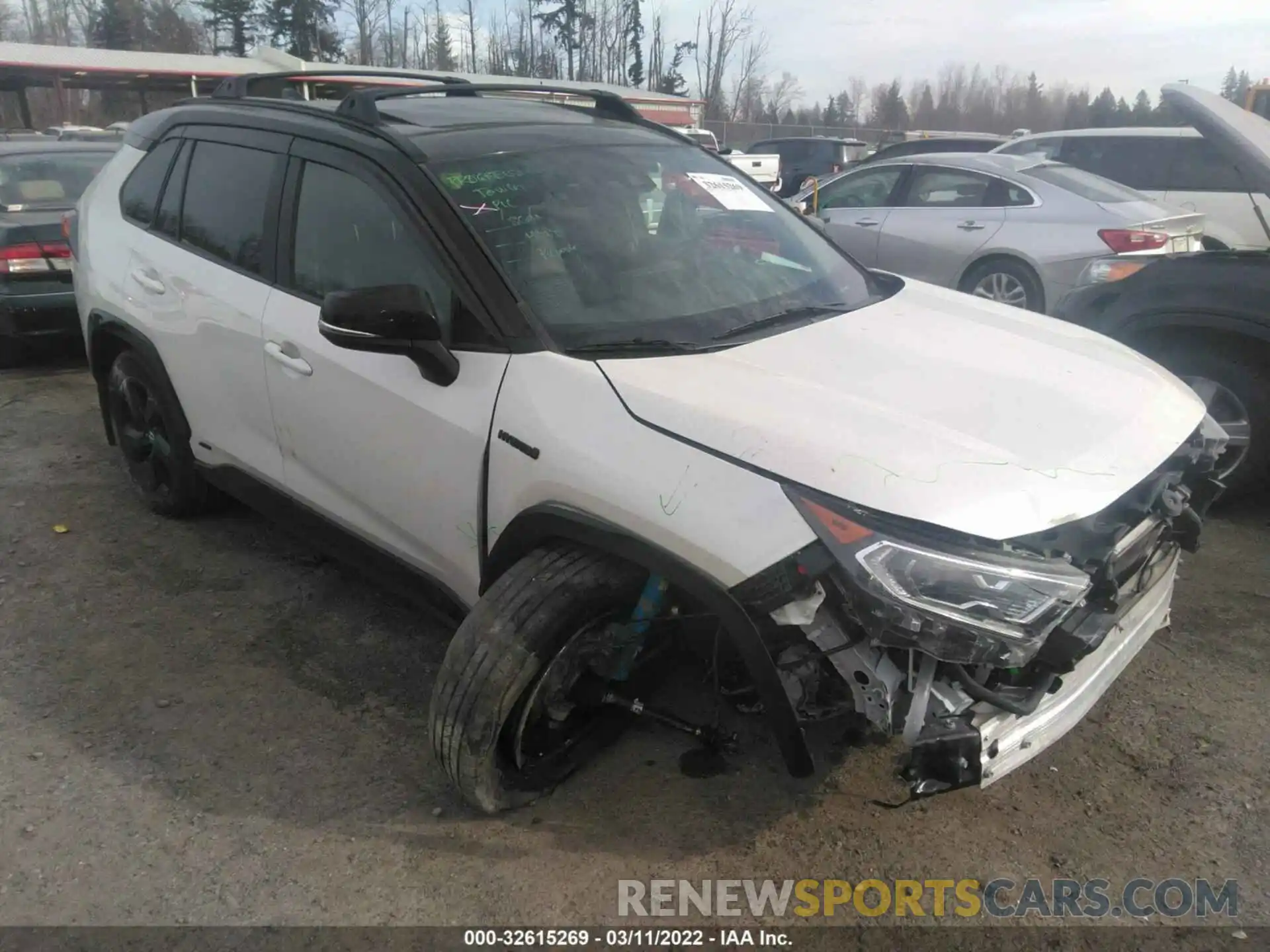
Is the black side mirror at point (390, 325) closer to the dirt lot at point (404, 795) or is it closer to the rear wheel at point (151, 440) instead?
the dirt lot at point (404, 795)

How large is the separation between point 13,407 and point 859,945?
6.24 m

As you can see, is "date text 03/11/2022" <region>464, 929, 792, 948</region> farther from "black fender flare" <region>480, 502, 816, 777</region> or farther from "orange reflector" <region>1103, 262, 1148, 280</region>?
"orange reflector" <region>1103, 262, 1148, 280</region>

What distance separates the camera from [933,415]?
92.6 inches

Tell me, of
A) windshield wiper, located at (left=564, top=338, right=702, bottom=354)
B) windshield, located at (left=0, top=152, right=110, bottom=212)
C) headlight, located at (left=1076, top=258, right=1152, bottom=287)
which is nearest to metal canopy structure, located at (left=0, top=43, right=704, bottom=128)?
windshield, located at (left=0, top=152, right=110, bottom=212)

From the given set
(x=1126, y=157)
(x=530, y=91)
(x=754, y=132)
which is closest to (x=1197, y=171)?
(x=1126, y=157)

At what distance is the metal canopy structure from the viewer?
2656 cm

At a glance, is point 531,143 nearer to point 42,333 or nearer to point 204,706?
point 204,706

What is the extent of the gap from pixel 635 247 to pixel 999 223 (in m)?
5.66

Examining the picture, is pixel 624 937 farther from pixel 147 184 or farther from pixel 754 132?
pixel 754 132

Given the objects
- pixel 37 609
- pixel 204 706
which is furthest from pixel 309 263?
pixel 37 609

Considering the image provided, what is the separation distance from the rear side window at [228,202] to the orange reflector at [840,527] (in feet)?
7.49

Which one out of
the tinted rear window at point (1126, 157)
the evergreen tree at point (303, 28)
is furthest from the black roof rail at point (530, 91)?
the evergreen tree at point (303, 28)

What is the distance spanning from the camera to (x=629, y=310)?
8.94ft

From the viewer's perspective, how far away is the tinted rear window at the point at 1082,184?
24.6ft
